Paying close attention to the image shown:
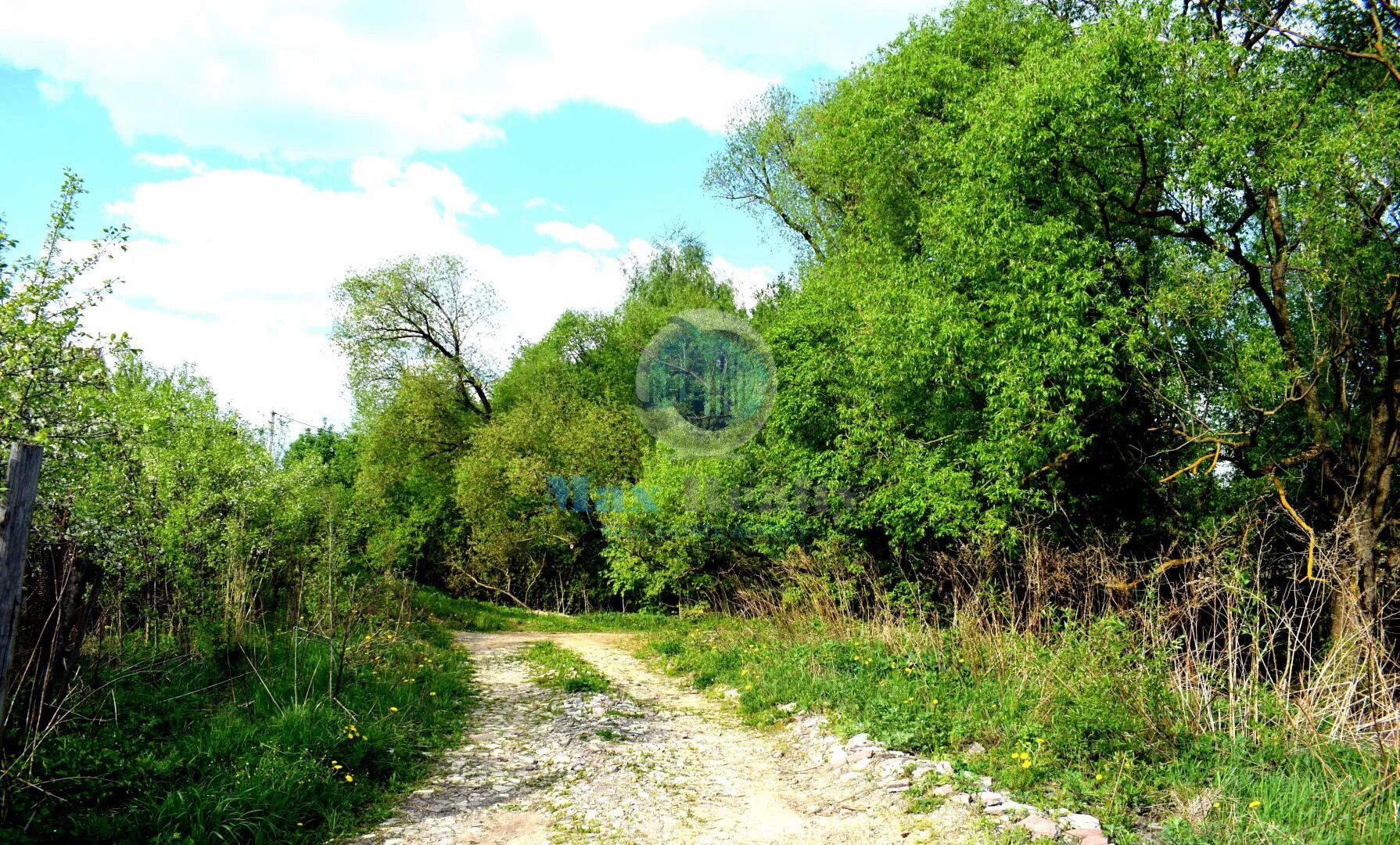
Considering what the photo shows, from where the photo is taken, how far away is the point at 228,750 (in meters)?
6.07

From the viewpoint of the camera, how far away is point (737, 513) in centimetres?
2189

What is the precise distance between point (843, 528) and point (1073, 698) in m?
13.1

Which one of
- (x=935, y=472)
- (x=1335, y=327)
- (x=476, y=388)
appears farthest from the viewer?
(x=476, y=388)

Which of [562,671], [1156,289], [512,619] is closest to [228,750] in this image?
[562,671]

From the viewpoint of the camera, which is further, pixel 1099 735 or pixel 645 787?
pixel 645 787

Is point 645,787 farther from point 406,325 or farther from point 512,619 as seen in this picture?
point 406,325

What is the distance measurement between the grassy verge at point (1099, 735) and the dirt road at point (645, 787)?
1.68ft

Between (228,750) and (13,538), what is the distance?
212 cm

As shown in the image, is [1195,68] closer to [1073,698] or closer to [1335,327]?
[1335,327]

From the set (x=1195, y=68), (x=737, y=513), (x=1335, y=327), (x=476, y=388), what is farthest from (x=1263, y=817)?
(x=476, y=388)

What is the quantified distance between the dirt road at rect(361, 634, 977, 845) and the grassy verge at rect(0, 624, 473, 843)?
1.55 feet

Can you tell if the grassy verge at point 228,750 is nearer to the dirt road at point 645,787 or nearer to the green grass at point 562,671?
the dirt road at point 645,787
